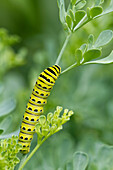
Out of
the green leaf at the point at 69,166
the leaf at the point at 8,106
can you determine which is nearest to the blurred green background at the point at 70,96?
the leaf at the point at 8,106

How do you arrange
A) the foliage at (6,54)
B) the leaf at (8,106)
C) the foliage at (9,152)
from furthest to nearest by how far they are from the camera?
the foliage at (6,54) < the leaf at (8,106) < the foliage at (9,152)

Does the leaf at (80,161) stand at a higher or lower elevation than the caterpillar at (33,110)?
lower

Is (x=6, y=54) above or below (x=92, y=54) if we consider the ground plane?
above

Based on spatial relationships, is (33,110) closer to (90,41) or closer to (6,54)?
(90,41)

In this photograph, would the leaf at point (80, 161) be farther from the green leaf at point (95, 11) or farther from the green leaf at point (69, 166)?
the green leaf at point (95, 11)

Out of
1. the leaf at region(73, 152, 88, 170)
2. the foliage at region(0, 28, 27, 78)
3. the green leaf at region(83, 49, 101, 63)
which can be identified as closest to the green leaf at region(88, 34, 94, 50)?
the green leaf at region(83, 49, 101, 63)

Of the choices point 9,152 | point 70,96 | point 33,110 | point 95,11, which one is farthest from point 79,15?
point 70,96

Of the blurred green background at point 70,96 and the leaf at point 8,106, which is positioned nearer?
the leaf at point 8,106

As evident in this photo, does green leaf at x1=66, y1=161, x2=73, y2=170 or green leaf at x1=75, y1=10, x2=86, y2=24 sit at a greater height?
green leaf at x1=75, y1=10, x2=86, y2=24

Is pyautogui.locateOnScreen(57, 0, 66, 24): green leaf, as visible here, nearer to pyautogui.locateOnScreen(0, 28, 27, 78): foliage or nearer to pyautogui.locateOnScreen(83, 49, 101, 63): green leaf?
pyautogui.locateOnScreen(83, 49, 101, 63): green leaf

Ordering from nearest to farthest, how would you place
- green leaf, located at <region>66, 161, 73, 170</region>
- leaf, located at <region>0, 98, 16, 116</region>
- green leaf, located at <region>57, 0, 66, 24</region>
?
green leaf, located at <region>57, 0, 66, 24</region> → green leaf, located at <region>66, 161, 73, 170</region> → leaf, located at <region>0, 98, 16, 116</region>

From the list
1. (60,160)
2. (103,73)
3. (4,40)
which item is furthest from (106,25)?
(60,160)
